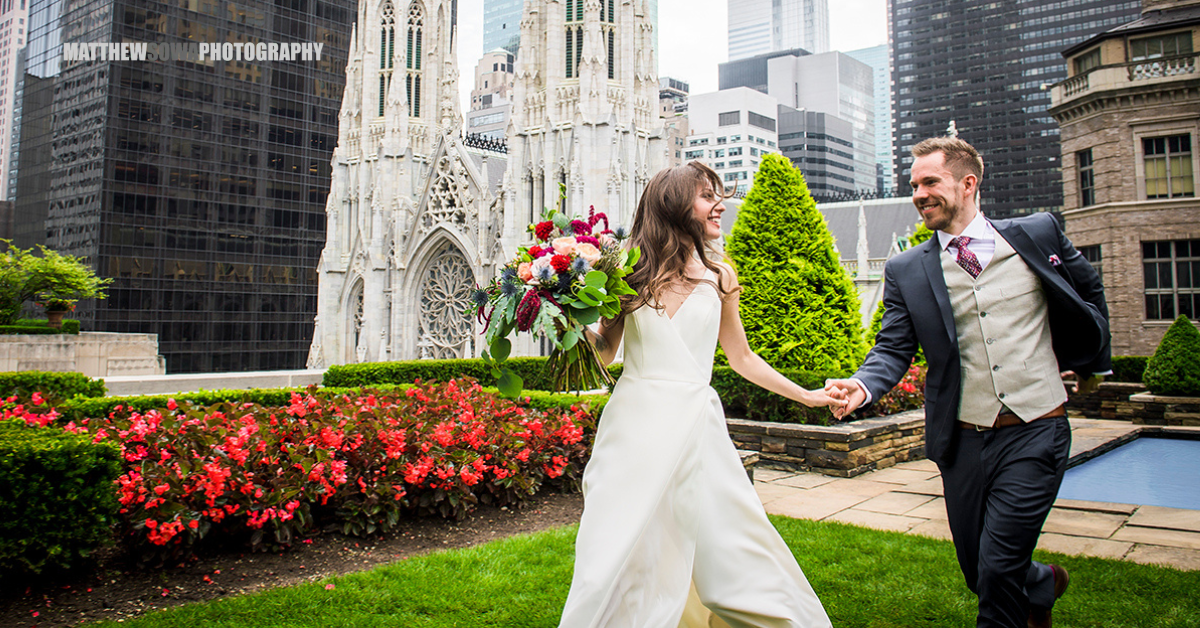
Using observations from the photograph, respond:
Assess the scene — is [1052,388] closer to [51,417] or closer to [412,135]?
[51,417]

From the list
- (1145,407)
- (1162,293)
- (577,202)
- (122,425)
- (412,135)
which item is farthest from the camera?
(412,135)

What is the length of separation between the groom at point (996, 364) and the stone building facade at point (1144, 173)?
864 inches

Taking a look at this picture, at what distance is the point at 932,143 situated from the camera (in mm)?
3531

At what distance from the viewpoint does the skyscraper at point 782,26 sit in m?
194

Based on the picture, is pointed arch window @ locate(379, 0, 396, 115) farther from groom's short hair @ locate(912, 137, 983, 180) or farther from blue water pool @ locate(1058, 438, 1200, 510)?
groom's short hair @ locate(912, 137, 983, 180)

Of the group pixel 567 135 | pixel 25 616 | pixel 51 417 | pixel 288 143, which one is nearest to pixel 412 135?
pixel 567 135

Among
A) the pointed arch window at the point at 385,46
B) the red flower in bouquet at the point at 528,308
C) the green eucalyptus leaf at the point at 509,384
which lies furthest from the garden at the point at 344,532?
the pointed arch window at the point at 385,46

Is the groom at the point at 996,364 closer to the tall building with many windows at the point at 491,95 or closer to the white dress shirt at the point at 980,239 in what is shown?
the white dress shirt at the point at 980,239

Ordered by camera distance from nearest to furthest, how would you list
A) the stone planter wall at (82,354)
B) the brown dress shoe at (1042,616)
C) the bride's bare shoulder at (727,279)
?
1. the brown dress shoe at (1042,616)
2. the bride's bare shoulder at (727,279)
3. the stone planter wall at (82,354)

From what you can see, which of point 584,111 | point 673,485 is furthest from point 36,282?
point 673,485

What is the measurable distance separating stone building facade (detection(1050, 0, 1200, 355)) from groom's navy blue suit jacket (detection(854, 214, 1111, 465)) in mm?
21878

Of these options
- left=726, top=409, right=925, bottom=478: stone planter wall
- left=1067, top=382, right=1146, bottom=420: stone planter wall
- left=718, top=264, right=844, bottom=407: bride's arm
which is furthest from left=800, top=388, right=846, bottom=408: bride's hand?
left=1067, top=382, right=1146, bottom=420: stone planter wall

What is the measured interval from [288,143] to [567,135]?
32237mm

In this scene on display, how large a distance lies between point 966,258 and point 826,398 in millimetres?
962
